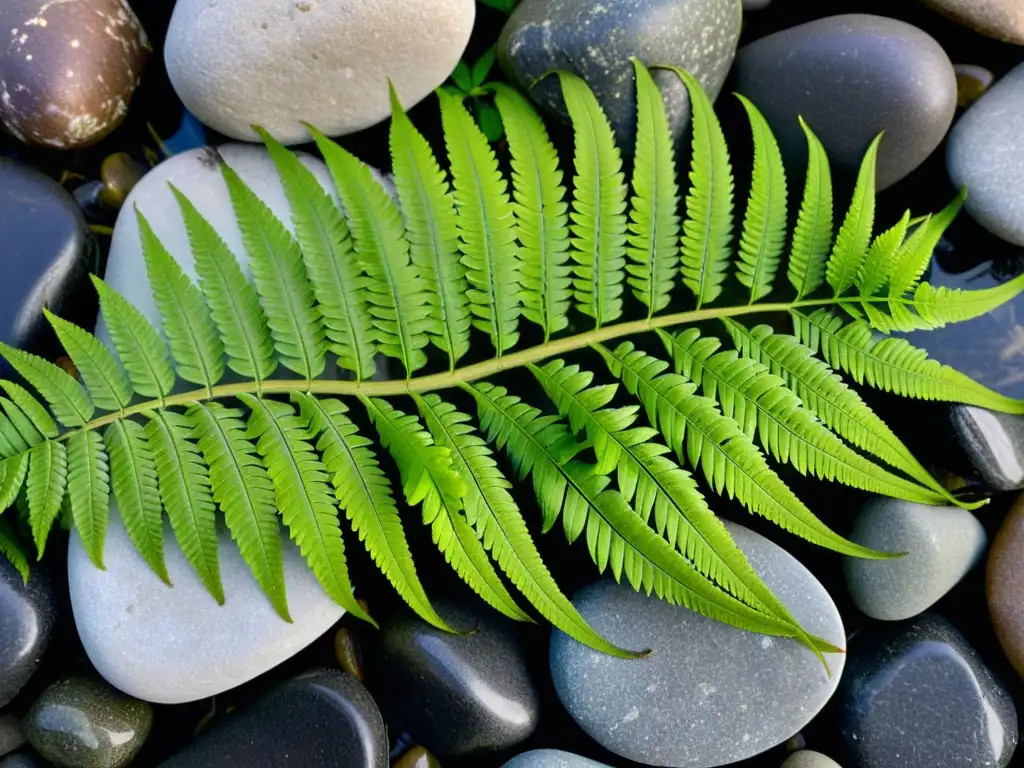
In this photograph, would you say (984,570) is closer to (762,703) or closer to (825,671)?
(825,671)

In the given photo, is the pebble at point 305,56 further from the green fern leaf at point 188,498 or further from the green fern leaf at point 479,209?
the green fern leaf at point 188,498

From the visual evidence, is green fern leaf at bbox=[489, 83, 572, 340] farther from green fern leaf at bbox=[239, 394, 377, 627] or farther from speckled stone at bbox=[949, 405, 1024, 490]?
speckled stone at bbox=[949, 405, 1024, 490]

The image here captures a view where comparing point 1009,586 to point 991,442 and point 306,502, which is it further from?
point 306,502

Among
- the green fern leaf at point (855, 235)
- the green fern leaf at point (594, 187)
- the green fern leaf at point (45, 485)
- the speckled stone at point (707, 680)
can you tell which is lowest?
the speckled stone at point (707, 680)

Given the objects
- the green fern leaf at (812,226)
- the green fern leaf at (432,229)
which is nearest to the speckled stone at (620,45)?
the green fern leaf at (812,226)

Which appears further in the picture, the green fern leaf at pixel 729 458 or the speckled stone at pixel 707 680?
the speckled stone at pixel 707 680

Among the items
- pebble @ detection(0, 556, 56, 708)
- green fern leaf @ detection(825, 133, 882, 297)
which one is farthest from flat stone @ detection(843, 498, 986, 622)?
pebble @ detection(0, 556, 56, 708)

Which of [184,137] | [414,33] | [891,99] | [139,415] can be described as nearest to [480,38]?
[414,33]
